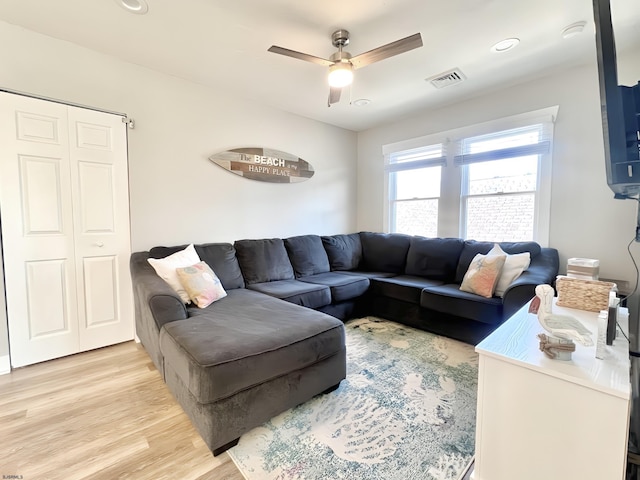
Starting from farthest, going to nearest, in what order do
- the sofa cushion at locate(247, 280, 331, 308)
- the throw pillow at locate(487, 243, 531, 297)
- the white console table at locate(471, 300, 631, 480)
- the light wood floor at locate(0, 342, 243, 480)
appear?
the sofa cushion at locate(247, 280, 331, 308), the throw pillow at locate(487, 243, 531, 297), the light wood floor at locate(0, 342, 243, 480), the white console table at locate(471, 300, 631, 480)

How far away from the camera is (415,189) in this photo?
13.3 ft

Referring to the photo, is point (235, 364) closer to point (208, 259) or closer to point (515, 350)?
point (515, 350)

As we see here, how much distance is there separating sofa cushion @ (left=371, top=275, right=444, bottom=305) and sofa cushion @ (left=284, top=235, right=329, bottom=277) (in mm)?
708

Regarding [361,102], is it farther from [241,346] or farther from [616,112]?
[241,346]

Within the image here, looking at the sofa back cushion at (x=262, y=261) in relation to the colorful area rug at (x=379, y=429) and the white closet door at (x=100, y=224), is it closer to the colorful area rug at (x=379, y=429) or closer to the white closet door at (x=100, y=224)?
the white closet door at (x=100, y=224)

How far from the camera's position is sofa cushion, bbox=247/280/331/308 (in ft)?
8.94

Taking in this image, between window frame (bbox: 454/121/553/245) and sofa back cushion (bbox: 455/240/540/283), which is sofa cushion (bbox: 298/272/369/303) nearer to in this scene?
sofa back cushion (bbox: 455/240/540/283)

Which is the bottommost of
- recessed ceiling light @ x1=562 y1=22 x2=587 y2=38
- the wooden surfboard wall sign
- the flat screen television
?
the flat screen television

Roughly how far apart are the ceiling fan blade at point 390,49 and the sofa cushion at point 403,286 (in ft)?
6.93

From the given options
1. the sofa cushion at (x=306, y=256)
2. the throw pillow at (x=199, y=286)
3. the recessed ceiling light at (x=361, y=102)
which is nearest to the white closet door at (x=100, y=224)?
the throw pillow at (x=199, y=286)

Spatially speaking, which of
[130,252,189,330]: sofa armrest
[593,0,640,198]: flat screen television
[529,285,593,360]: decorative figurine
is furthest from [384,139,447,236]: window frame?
[130,252,189,330]: sofa armrest

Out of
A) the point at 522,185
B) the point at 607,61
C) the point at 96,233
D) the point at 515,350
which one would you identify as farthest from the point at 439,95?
the point at 96,233

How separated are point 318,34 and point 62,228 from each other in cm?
261

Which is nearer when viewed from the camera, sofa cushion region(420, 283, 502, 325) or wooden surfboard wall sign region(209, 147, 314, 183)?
sofa cushion region(420, 283, 502, 325)
